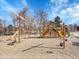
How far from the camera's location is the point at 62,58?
27.2 feet

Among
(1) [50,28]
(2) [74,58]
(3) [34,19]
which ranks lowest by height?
(2) [74,58]

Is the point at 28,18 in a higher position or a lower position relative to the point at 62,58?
higher

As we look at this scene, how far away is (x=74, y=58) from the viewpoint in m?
8.32

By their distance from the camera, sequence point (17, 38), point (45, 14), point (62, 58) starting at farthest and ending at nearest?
point (45, 14) < point (17, 38) < point (62, 58)

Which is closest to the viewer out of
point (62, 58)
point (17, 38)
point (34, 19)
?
point (62, 58)

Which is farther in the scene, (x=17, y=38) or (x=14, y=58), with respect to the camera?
(x=17, y=38)

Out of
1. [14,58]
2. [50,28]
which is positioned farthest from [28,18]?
[14,58]

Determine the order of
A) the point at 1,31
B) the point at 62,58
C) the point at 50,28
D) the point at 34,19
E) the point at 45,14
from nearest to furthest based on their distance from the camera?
the point at 62,58
the point at 50,28
the point at 1,31
the point at 34,19
the point at 45,14

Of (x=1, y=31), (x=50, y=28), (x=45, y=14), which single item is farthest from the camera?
(x=45, y=14)

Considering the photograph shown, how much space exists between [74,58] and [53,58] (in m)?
1.19

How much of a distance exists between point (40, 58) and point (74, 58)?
1928mm

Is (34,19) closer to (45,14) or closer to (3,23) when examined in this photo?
(45,14)

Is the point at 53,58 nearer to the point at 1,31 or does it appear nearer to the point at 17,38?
the point at 17,38

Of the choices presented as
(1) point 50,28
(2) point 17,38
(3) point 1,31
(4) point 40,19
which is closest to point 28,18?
(4) point 40,19
